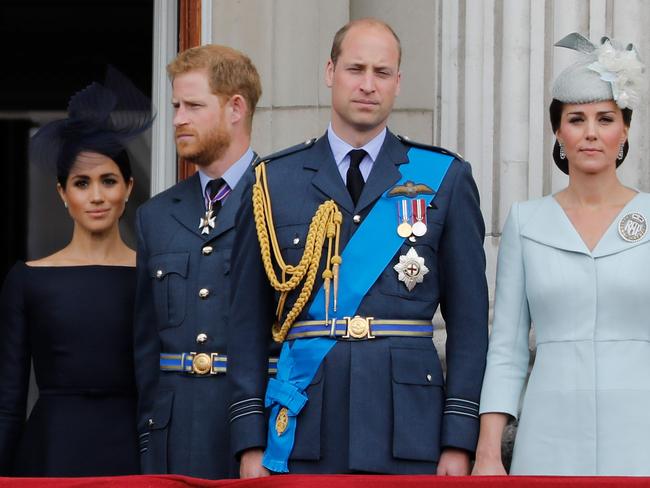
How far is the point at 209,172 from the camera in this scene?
5758 mm

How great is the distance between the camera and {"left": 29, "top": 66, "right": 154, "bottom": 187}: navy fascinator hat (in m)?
6.00

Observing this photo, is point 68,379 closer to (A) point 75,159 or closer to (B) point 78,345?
(B) point 78,345

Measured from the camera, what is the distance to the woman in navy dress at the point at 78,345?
18.9 ft

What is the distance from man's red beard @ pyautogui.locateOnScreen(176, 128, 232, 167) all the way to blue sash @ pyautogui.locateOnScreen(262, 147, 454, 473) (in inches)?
32.7

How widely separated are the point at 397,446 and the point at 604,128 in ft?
3.08

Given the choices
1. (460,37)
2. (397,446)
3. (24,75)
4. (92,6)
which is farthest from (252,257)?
(24,75)

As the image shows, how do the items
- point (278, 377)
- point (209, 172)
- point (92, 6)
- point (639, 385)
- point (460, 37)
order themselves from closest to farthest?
1. point (639, 385)
2. point (278, 377)
3. point (209, 172)
4. point (460, 37)
5. point (92, 6)

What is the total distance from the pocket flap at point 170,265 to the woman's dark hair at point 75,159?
1.45 feet

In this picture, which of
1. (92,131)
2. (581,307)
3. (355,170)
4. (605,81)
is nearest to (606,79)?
(605,81)

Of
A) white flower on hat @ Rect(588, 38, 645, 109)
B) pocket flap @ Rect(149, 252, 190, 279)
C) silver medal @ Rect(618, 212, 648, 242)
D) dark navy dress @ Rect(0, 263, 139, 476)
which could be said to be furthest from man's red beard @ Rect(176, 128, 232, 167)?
silver medal @ Rect(618, 212, 648, 242)

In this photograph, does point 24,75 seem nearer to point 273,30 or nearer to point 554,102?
point 273,30

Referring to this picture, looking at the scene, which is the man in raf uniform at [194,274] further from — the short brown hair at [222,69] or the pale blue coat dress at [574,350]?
the pale blue coat dress at [574,350]

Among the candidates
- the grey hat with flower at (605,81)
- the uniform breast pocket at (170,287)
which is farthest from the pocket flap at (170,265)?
the grey hat with flower at (605,81)

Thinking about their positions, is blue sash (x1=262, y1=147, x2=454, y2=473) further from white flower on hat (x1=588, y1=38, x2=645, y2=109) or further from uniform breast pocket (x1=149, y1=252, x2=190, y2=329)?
uniform breast pocket (x1=149, y1=252, x2=190, y2=329)
